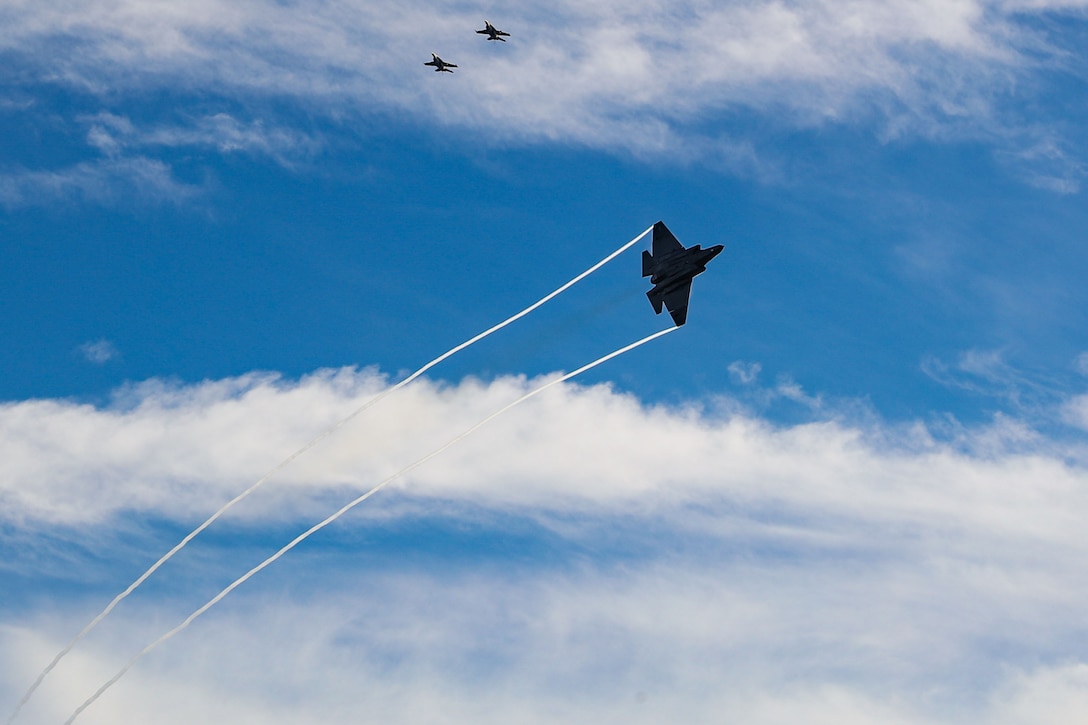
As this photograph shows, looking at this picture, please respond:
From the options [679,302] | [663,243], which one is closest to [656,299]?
[679,302]

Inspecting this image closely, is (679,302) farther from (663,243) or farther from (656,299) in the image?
(663,243)

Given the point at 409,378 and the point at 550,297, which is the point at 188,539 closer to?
the point at 409,378

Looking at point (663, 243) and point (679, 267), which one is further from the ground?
point (663, 243)

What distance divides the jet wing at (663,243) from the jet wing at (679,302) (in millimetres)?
4221

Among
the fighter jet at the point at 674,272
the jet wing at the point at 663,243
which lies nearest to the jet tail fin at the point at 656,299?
the fighter jet at the point at 674,272

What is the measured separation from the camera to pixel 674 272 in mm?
115812

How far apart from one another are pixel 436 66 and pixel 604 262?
2100 inches

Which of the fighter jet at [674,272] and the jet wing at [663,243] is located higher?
→ the jet wing at [663,243]

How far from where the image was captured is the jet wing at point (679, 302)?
11525cm

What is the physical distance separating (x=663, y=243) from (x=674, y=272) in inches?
167

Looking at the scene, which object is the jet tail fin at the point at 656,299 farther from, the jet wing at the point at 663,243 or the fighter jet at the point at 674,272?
the jet wing at the point at 663,243

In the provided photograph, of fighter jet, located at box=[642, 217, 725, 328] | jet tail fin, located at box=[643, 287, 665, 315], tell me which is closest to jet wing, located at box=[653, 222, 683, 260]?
fighter jet, located at box=[642, 217, 725, 328]

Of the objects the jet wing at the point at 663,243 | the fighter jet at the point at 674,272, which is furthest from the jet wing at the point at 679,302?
the jet wing at the point at 663,243

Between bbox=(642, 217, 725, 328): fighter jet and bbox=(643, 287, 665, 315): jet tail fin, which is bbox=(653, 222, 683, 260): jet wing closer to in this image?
bbox=(642, 217, 725, 328): fighter jet
